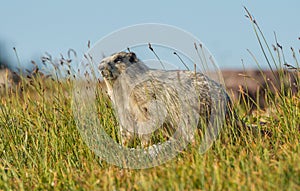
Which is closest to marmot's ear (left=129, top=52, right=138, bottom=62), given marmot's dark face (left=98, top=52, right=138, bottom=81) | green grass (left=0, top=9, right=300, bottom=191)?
marmot's dark face (left=98, top=52, right=138, bottom=81)

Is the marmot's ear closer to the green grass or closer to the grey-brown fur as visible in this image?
the grey-brown fur

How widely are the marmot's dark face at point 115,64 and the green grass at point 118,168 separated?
508 millimetres

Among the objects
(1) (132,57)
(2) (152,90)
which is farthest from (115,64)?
(2) (152,90)

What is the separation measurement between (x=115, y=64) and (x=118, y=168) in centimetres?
126

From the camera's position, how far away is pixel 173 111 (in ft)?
18.8

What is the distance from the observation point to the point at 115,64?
5.96m

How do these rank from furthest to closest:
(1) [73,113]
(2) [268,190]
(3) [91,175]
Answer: (1) [73,113], (3) [91,175], (2) [268,190]

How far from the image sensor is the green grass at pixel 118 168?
4.06m

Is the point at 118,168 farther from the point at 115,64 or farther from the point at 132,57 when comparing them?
the point at 132,57

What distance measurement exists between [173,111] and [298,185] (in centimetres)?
204

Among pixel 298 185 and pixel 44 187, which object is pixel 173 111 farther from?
pixel 298 185

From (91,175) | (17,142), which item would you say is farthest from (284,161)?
(17,142)

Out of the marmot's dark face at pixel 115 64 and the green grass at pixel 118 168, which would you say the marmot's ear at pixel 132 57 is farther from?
the green grass at pixel 118 168

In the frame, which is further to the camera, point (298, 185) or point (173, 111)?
point (173, 111)
